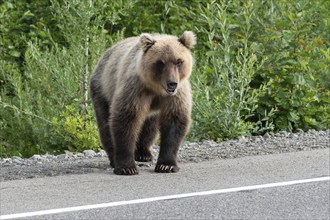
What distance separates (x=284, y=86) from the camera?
10.3m

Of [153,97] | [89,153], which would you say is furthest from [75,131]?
[153,97]

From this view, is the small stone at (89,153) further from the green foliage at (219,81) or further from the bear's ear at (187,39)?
the bear's ear at (187,39)

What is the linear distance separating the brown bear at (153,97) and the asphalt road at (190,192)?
0.71 ft

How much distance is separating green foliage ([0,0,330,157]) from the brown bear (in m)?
2.04

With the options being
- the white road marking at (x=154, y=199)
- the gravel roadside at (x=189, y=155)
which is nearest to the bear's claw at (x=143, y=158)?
the gravel roadside at (x=189, y=155)

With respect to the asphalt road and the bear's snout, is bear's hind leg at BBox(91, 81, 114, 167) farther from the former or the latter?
the bear's snout

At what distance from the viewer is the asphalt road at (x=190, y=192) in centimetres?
554

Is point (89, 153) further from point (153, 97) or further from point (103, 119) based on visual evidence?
point (153, 97)

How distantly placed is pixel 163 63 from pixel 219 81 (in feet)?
8.71

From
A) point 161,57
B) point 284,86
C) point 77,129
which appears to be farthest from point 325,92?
point 161,57

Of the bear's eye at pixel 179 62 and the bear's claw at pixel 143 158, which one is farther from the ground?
the bear's eye at pixel 179 62

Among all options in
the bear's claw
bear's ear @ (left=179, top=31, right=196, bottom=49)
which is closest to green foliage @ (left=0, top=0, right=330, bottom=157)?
the bear's claw

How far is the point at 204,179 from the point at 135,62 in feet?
4.58

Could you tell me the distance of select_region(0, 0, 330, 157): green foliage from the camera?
956 cm
